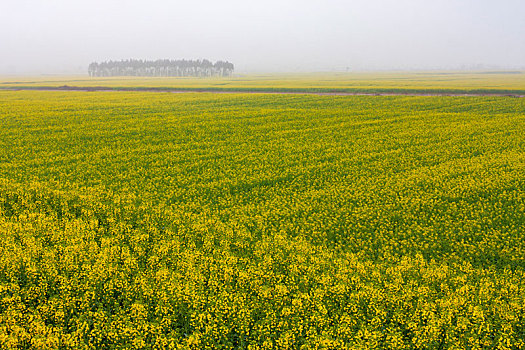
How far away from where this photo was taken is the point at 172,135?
28.9 meters

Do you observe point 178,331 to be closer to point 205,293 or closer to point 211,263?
point 205,293

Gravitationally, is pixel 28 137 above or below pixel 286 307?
above

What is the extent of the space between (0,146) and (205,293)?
23778 millimetres

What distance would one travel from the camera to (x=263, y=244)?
1144 cm

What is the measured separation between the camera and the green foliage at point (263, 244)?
7.50m

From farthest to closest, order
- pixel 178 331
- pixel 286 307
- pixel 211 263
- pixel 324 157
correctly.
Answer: pixel 324 157 → pixel 211 263 → pixel 286 307 → pixel 178 331

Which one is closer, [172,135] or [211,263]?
[211,263]

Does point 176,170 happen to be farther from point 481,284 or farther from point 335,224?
point 481,284

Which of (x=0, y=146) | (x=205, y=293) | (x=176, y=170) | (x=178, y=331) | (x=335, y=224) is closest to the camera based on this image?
(x=178, y=331)

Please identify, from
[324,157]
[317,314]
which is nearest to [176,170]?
[324,157]

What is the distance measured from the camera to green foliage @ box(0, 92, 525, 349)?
24.6 feet

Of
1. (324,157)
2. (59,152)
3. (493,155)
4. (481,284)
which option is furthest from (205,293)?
(493,155)

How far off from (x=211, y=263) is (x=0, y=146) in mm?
22737

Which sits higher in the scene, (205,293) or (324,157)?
(324,157)
